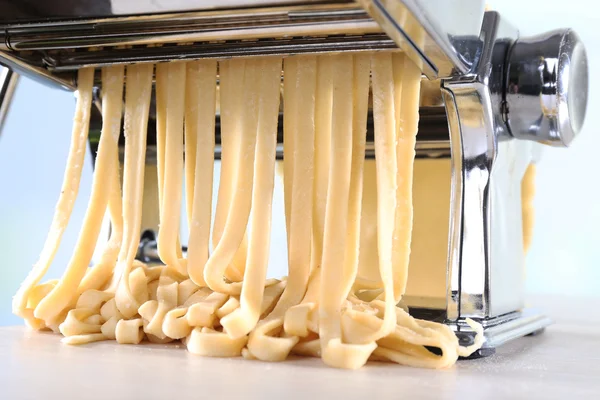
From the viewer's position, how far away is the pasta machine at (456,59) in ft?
2.26

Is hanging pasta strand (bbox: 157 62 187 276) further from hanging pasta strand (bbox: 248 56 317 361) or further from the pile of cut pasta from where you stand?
hanging pasta strand (bbox: 248 56 317 361)

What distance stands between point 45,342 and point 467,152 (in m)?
0.49

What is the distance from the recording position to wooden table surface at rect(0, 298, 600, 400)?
1.73ft

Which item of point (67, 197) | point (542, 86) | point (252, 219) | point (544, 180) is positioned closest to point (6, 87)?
point (67, 197)

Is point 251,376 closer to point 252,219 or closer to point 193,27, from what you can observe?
point 252,219

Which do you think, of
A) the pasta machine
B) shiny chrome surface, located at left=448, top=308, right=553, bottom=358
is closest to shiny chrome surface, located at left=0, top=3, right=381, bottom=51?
the pasta machine

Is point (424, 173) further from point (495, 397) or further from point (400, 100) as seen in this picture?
point (495, 397)

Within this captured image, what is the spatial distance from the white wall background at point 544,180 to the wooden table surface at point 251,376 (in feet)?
6.75

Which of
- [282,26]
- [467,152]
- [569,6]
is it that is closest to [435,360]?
[467,152]

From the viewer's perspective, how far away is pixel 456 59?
2.25 ft

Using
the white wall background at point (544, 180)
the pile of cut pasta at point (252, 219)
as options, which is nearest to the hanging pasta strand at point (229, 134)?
the pile of cut pasta at point (252, 219)

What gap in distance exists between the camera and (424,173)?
901 mm

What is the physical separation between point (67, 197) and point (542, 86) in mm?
552

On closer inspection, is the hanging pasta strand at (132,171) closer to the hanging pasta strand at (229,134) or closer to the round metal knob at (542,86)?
the hanging pasta strand at (229,134)
